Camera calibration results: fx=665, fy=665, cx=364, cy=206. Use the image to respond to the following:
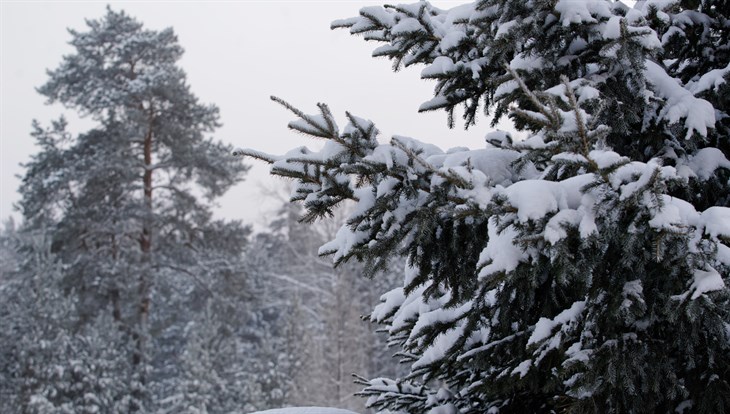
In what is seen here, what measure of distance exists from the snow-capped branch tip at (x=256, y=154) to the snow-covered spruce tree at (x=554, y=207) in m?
0.01

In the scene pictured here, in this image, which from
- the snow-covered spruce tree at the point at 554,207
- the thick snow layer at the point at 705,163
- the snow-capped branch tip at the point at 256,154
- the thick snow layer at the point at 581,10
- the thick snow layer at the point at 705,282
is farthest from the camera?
the thick snow layer at the point at 705,163

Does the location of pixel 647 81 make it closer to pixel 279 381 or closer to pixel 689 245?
pixel 689 245

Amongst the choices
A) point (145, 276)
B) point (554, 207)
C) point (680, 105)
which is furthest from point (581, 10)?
point (145, 276)

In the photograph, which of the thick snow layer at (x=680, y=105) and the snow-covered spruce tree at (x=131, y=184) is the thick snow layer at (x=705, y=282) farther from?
the snow-covered spruce tree at (x=131, y=184)

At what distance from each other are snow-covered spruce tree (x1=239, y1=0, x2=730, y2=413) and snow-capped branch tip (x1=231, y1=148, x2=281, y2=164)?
0.6 inches

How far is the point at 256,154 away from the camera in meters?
2.67

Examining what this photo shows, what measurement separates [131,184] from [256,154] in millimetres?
15794

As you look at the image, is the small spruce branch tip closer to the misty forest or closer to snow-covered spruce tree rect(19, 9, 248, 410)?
the misty forest

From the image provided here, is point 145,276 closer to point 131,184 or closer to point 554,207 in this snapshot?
point 131,184

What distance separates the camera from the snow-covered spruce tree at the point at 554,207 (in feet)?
7.11

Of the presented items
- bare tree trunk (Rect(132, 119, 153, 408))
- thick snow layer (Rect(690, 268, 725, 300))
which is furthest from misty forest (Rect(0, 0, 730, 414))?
bare tree trunk (Rect(132, 119, 153, 408))

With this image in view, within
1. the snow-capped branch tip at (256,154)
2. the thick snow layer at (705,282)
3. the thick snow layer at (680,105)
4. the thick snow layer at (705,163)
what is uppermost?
the snow-capped branch tip at (256,154)

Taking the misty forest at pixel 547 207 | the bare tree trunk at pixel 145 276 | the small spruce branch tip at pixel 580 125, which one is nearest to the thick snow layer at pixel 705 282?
the misty forest at pixel 547 207

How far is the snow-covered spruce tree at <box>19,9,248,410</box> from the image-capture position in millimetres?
16391
